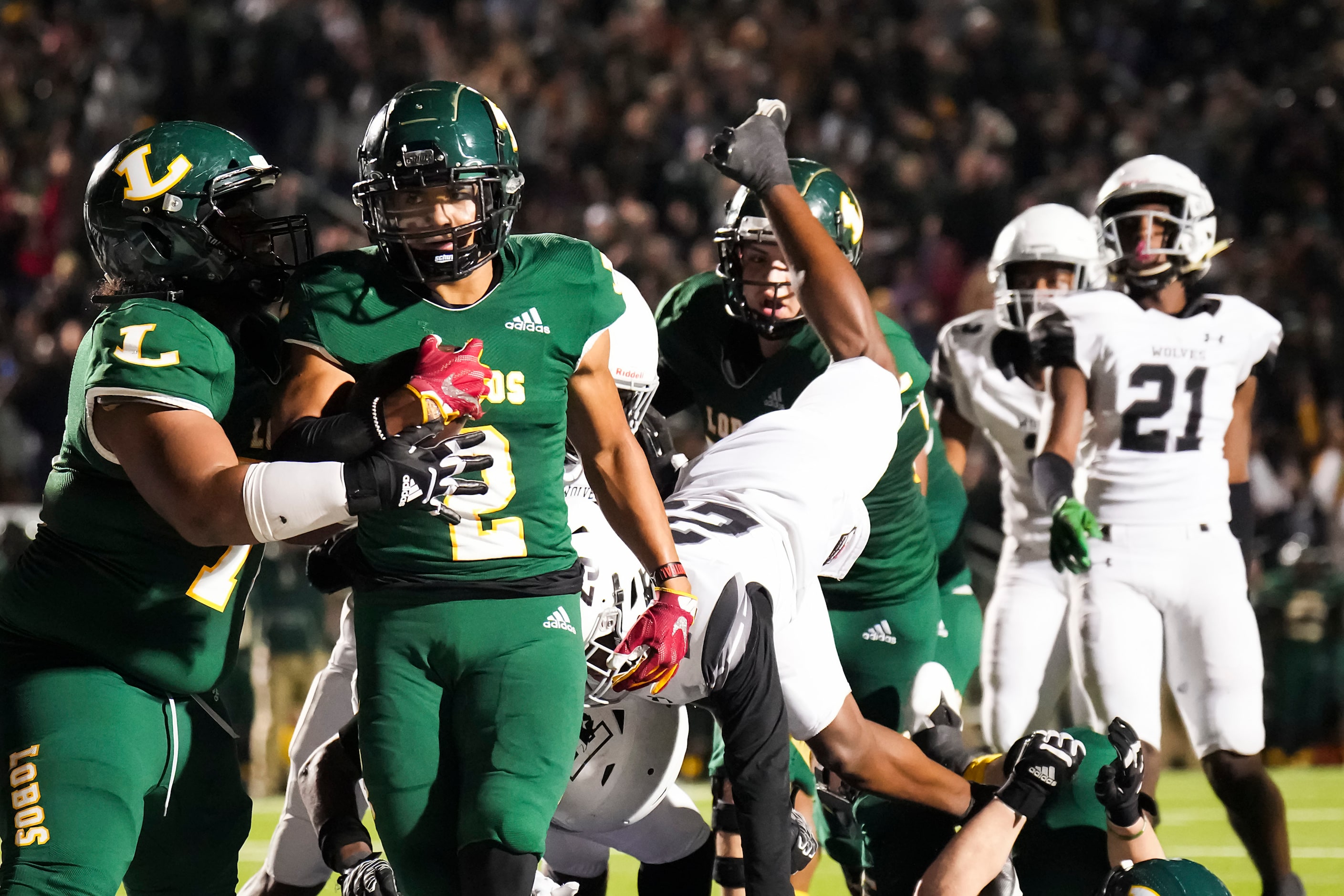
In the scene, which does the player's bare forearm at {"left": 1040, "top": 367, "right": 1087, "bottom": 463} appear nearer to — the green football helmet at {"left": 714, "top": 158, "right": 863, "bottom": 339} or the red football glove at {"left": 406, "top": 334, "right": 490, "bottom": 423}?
the green football helmet at {"left": 714, "top": 158, "right": 863, "bottom": 339}

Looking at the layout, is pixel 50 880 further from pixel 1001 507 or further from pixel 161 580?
pixel 1001 507

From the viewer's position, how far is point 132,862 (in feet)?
10.3

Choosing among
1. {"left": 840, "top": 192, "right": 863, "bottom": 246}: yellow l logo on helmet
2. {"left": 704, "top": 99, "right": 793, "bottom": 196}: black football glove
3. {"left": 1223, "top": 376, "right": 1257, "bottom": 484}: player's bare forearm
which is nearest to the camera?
{"left": 704, "top": 99, "right": 793, "bottom": 196}: black football glove

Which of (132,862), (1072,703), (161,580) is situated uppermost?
(161,580)

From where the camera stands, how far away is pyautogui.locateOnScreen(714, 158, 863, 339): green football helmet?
14.1 ft

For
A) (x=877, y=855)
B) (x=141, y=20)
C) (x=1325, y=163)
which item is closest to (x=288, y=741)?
(x=877, y=855)

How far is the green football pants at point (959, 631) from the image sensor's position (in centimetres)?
482

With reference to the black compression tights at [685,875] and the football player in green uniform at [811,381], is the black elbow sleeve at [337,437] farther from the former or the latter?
the football player in green uniform at [811,381]

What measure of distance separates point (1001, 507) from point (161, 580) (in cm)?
467

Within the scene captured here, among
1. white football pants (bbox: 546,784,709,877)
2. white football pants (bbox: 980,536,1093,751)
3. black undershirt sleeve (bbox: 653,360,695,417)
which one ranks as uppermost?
black undershirt sleeve (bbox: 653,360,695,417)

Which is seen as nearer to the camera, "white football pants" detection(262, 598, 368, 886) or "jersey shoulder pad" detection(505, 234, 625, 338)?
"jersey shoulder pad" detection(505, 234, 625, 338)

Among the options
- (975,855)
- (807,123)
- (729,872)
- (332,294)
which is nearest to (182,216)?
(332,294)

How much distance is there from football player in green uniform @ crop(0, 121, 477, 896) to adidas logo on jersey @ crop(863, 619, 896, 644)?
70.4 inches

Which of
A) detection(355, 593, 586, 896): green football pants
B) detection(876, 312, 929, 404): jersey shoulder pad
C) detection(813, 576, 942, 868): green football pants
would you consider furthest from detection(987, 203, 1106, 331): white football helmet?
detection(355, 593, 586, 896): green football pants
